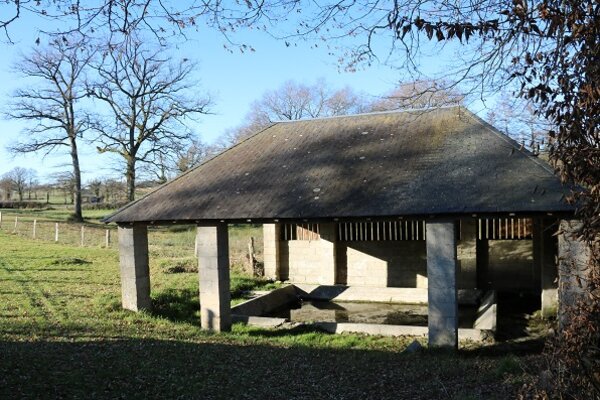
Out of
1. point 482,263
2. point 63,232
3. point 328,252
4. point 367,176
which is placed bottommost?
point 482,263

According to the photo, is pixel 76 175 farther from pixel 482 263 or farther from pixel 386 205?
pixel 386 205

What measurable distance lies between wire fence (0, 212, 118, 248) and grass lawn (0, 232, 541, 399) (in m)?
13.5

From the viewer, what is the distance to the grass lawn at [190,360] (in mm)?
6547

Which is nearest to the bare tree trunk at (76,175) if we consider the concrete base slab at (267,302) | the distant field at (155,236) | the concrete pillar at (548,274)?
the distant field at (155,236)

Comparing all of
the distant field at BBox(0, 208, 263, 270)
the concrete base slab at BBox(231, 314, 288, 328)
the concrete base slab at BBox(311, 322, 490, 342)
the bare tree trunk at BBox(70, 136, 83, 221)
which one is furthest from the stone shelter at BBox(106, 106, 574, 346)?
the bare tree trunk at BBox(70, 136, 83, 221)

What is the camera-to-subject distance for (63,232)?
30.7 m

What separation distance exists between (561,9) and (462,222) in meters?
13.1

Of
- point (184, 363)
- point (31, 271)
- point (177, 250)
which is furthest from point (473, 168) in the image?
point (177, 250)

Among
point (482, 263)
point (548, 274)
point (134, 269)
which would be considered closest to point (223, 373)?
point (134, 269)

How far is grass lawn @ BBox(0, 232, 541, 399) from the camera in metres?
6.55

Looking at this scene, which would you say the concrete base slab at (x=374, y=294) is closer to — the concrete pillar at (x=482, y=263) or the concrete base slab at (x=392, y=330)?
the concrete pillar at (x=482, y=263)

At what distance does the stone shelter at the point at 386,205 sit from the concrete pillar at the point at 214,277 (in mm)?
24

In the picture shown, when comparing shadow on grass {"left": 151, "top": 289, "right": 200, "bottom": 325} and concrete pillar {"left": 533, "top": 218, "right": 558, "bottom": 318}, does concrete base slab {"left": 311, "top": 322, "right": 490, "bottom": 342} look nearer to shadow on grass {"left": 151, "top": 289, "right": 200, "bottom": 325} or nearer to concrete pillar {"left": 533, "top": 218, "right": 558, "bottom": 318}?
shadow on grass {"left": 151, "top": 289, "right": 200, "bottom": 325}

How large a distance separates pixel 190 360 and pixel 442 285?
4.68 m
